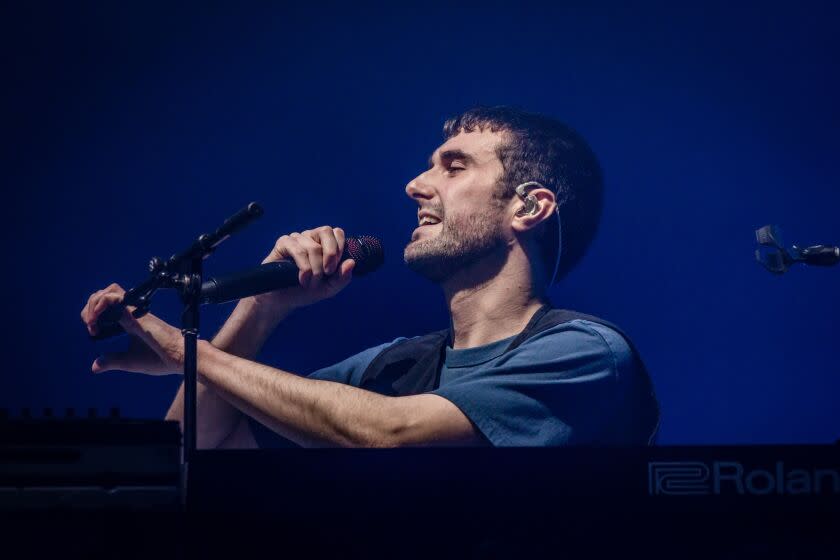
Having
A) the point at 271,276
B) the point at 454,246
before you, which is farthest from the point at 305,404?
the point at 454,246

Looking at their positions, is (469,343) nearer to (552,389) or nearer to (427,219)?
(427,219)

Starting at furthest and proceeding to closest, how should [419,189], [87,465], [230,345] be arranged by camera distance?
[419,189], [230,345], [87,465]

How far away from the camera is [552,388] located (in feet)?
7.48

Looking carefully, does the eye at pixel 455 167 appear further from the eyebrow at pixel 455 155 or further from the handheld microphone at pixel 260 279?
the handheld microphone at pixel 260 279

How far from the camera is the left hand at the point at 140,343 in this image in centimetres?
228

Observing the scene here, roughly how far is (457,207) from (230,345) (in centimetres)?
78

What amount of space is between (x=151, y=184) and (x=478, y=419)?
1276 millimetres

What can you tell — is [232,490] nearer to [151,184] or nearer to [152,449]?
[152,449]

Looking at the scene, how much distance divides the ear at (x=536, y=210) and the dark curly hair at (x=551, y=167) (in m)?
0.02

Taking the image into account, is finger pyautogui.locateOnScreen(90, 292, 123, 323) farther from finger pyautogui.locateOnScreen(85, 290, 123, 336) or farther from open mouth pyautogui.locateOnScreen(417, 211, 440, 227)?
open mouth pyautogui.locateOnScreen(417, 211, 440, 227)

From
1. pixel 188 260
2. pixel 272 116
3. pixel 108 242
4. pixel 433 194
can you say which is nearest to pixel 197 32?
pixel 272 116

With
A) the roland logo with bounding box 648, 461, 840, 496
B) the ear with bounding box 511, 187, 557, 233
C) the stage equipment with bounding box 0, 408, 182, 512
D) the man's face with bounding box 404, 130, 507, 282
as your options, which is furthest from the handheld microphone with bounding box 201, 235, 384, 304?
the roland logo with bounding box 648, 461, 840, 496

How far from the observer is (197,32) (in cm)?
284

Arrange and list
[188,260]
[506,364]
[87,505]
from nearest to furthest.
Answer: [87,505] < [188,260] < [506,364]
